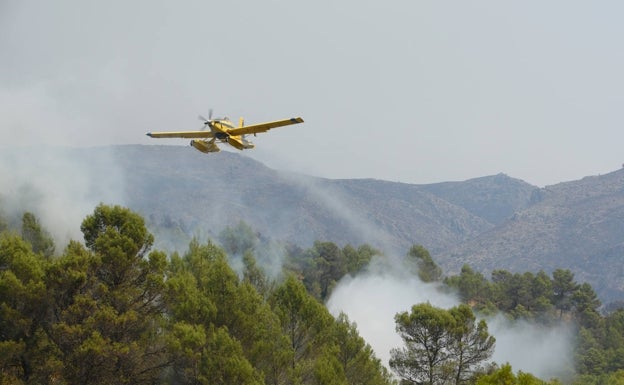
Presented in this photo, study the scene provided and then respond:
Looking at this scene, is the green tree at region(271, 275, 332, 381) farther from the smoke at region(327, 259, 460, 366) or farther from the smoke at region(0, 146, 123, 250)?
the smoke at region(0, 146, 123, 250)

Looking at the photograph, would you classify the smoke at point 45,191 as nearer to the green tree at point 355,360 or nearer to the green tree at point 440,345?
the green tree at point 440,345

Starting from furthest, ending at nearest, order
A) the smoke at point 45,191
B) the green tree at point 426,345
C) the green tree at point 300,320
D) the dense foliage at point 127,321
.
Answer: the smoke at point 45,191, the green tree at point 426,345, the green tree at point 300,320, the dense foliage at point 127,321

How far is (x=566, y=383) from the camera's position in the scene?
71.1m

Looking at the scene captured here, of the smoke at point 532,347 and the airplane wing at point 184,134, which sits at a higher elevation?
the airplane wing at point 184,134

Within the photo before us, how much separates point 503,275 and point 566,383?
1354 inches

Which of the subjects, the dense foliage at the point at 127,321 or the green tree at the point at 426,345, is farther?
the green tree at the point at 426,345

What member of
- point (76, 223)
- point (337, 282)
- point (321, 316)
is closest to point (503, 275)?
point (337, 282)

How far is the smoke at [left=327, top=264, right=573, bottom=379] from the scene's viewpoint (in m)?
77.5

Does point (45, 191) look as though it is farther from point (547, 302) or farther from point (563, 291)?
point (563, 291)

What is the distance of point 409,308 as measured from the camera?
85.8 meters

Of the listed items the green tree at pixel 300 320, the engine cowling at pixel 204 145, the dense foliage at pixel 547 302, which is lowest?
the dense foliage at pixel 547 302

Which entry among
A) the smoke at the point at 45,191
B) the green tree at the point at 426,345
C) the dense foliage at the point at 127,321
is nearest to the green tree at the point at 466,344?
the green tree at the point at 426,345

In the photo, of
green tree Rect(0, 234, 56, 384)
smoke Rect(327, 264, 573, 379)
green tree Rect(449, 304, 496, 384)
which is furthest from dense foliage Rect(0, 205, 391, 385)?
smoke Rect(327, 264, 573, 379)

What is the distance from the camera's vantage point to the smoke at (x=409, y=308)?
77500 millimetres
